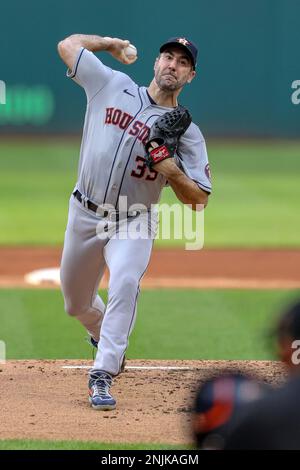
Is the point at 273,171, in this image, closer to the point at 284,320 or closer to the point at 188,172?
the point at 188,172

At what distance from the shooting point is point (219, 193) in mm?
19094

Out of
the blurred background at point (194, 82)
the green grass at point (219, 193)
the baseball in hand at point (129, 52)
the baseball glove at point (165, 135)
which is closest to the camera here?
the baseball glove at point (165, 135)

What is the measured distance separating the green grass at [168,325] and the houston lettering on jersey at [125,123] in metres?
1.78

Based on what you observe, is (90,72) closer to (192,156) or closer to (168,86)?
(168,86)

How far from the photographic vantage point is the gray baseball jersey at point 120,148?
225 inches

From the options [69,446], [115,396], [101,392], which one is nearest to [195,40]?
[115,396]

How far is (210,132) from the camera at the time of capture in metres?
24.8

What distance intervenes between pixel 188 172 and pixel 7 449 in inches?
76.0

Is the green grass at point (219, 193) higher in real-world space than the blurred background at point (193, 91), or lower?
lower

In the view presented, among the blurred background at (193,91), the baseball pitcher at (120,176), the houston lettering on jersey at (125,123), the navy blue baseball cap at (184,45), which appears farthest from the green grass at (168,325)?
the blurred background at (193,91)

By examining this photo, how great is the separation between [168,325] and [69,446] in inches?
158

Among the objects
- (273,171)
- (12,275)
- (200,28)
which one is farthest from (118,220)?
(200,28)

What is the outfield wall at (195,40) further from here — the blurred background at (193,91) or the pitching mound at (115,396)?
the pitching mound at (115,396)

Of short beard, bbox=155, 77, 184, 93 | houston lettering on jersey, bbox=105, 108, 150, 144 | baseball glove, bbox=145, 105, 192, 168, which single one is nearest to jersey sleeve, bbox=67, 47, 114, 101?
houston lettering on jersey, bbox=105, 108, 150, 144
